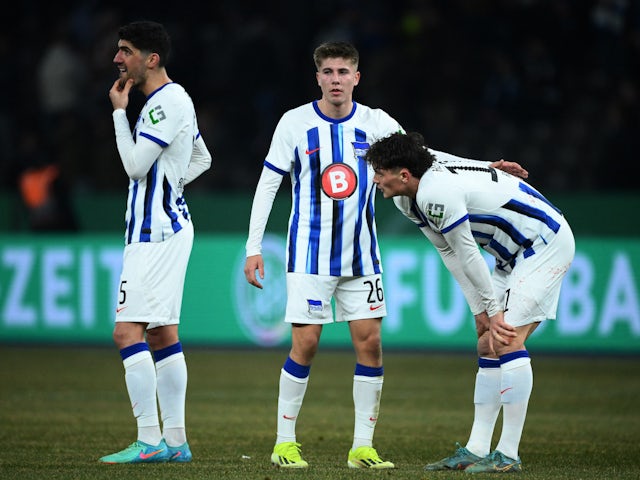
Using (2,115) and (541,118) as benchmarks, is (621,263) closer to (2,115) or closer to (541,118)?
(541,118)

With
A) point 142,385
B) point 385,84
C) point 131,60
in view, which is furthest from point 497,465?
point 385,84

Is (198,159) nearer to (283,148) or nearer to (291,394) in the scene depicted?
(283,148)

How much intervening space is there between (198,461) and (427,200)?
2.02m

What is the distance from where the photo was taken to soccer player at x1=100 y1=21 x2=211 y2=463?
7086mm

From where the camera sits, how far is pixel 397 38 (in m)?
17.5

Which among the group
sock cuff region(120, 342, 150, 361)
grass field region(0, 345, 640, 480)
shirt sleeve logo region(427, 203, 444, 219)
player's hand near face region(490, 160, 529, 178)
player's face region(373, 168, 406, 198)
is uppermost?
player's hand near face region(490, 160, 529, 178)

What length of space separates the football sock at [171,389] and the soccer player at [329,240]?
2.00 feet

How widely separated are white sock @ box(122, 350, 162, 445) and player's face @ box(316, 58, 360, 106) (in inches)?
71.3

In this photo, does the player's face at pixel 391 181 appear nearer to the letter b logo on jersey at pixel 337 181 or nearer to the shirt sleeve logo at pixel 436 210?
the shirt sleeve logo at pixel 436 210

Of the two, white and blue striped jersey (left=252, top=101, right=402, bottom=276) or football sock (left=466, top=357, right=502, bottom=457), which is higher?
white and blue striped jersey (left=252, top=101, right=402, bottom=276)

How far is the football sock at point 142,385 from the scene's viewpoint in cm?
→ 711

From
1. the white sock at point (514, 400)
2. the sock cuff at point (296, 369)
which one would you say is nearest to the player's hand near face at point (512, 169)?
the white sock at point (514, 400)

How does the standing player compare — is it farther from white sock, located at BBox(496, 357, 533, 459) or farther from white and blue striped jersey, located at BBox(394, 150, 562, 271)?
white sock, located at BBox(496, 357, 533, 459)

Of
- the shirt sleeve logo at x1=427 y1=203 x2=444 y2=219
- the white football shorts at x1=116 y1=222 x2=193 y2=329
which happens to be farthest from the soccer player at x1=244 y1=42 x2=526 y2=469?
the shirt sleeve logo at x1=427 y1=203 x2=444 y2=219
